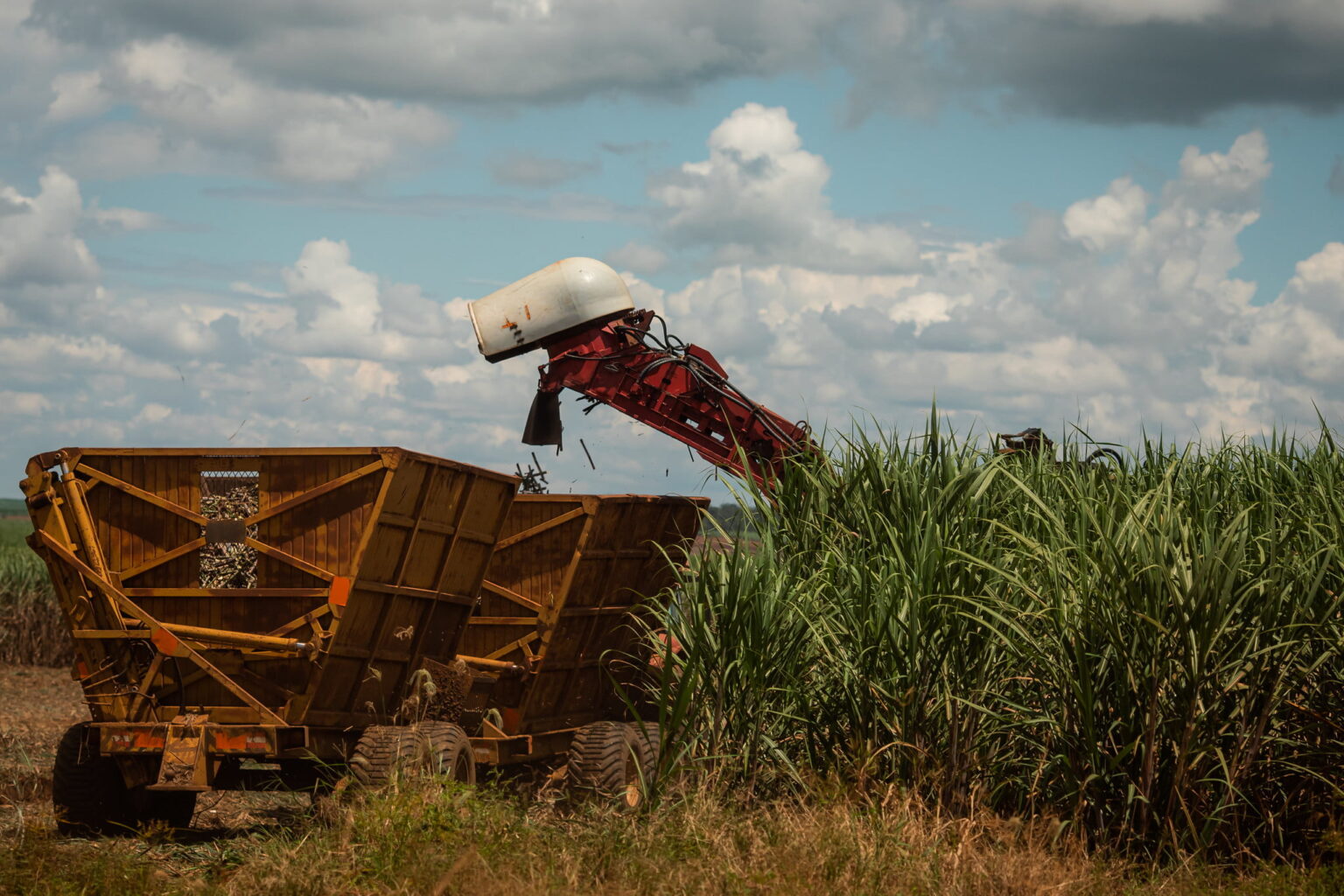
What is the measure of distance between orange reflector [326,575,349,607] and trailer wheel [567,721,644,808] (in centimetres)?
280

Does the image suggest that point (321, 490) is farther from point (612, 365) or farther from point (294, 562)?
point (612, 365)

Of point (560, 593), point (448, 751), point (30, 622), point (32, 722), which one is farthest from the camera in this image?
point (30, 622)

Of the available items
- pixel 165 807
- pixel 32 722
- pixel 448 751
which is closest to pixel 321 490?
pixel 448 751

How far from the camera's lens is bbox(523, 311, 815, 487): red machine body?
1236cm

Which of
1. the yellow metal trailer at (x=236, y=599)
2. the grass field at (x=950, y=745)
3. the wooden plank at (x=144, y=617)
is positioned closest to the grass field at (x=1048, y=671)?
the grass field at (x=950, y=745)

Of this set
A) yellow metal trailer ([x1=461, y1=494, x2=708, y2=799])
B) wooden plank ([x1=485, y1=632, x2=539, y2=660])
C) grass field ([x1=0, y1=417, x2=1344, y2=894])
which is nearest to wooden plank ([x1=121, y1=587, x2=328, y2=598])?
grass field ([x1=0, y1=417, x2=1344, y2=894])

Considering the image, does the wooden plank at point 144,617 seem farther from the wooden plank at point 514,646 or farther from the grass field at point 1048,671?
the grass field at point 1048,671

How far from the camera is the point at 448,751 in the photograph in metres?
9.44

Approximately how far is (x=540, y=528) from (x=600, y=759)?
1996 millimetres

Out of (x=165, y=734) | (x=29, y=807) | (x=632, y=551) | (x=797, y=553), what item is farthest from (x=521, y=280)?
(x=29, y=807)

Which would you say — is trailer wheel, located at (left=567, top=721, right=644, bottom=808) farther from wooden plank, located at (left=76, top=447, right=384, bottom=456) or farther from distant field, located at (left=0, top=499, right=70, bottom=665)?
distant field, located at (left=0, top=499, right=70, bottom=665)

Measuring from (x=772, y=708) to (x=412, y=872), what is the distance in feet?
9.21

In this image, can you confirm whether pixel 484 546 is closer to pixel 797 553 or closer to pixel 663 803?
pixel 797 553

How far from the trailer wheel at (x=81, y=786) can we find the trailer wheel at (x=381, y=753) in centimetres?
199
